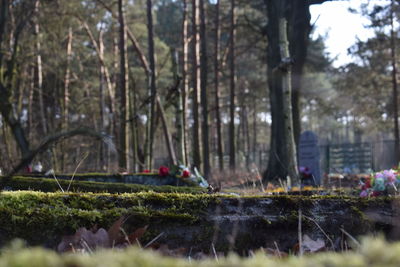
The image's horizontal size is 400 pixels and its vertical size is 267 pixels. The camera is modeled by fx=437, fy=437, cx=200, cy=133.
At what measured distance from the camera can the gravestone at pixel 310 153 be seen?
1426 cm

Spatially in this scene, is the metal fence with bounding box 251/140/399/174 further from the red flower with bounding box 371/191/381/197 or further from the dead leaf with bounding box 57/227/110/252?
the dead leaf with bounding box 57/227/110/252

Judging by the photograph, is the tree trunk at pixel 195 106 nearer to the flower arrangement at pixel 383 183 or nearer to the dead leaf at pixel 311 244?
the flower arrangement at pixel 383 183

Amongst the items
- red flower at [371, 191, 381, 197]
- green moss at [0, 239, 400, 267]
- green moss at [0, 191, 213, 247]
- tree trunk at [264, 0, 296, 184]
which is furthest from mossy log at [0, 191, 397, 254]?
tree trunk at [264, 0, 296, 184]

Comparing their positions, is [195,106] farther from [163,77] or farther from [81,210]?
[81,210]

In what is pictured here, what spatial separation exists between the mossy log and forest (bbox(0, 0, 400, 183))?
6417mm

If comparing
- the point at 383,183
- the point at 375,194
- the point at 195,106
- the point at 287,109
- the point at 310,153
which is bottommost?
the point at 375,194

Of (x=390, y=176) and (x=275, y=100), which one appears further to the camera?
(x=275, y=100)

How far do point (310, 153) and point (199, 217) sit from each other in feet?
43.2

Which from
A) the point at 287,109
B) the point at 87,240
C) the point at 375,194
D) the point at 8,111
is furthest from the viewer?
the point at 8,111

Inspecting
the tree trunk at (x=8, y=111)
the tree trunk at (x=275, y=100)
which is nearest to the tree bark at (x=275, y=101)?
the tree trunk at (x=275, y=100)

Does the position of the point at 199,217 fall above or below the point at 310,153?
below

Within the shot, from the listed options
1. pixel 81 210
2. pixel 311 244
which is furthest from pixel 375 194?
pixel 81 210

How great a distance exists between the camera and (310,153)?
575 inches

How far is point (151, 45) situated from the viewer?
1670 centimetres
